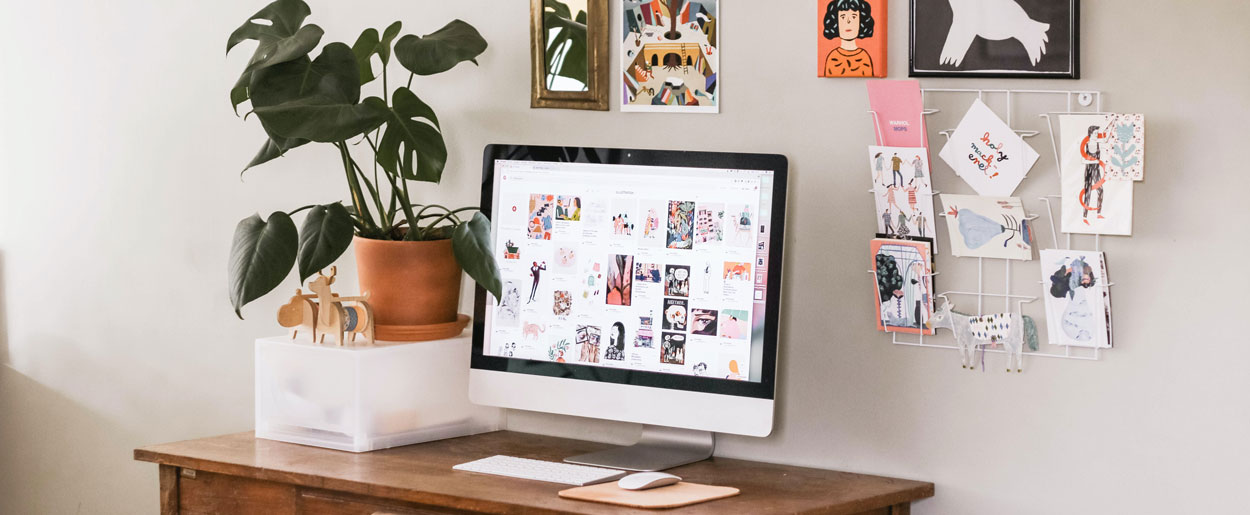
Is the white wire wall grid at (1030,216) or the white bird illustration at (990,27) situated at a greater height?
the white bird illustration at (990,27)

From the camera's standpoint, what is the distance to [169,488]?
1.80 m

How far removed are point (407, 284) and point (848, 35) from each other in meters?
0.76

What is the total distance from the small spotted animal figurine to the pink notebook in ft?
0.78

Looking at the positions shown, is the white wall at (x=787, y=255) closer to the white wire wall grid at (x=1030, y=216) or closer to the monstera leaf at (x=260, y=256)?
the white wire wall grid at (x=1030, y=216)

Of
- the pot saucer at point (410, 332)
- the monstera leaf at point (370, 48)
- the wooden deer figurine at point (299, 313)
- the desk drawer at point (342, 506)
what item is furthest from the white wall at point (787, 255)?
the desk drawer at point (342, 506)

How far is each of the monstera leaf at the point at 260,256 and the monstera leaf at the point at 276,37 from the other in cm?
19

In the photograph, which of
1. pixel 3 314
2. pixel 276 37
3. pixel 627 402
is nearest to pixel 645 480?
pixel 627 402

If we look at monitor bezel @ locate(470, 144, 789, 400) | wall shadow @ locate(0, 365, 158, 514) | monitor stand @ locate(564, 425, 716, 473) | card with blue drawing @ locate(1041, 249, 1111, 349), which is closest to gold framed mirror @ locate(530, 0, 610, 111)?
monitor bezel @ locate(470, 144, 789, 400)

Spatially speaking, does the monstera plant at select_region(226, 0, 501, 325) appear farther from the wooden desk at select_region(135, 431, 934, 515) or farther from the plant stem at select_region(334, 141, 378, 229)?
the wooden desk at select_region(135, 431, 934, 515)

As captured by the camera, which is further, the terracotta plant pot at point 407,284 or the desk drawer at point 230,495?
the terracotta plant pot at point 407,284

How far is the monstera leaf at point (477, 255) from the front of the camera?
175 centimetres

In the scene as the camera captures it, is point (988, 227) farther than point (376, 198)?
No

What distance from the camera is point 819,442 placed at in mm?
1789

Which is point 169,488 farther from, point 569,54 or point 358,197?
point 569,54
